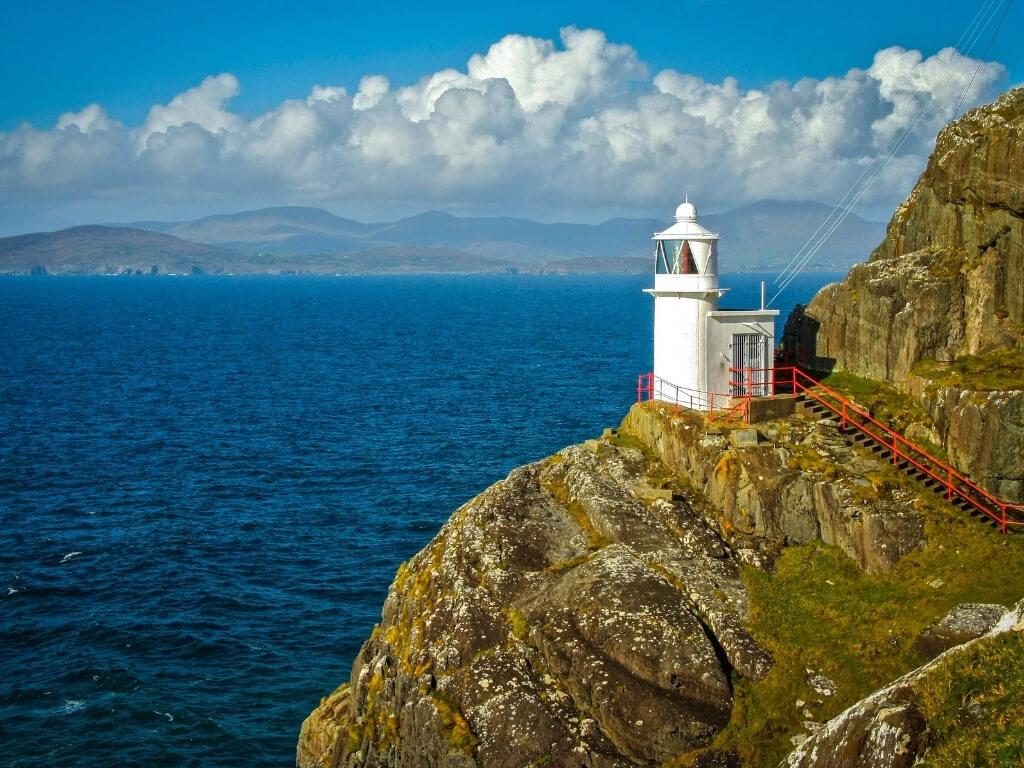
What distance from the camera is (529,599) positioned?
33562mm

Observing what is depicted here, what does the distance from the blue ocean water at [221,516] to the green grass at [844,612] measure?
1816cm

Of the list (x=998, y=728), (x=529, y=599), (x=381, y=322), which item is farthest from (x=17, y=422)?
(x=381, y=322)

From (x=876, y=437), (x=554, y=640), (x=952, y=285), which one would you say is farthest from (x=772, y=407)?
(x=554, y=640)

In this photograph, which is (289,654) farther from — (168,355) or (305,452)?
(168,355)

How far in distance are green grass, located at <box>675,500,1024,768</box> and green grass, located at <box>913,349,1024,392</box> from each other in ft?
18.1

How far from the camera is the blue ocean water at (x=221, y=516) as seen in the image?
40406 millimetres

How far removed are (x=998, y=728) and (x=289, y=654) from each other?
99.4 feet

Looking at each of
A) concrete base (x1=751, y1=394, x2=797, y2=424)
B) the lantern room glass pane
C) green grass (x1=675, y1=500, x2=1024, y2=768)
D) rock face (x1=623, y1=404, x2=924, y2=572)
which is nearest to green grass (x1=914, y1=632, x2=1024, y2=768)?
green grass (x1=675, y1=500, x2=1024, y2=768)

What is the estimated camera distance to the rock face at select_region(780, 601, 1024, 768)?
22453mm

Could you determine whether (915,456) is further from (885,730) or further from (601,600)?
(885,730)

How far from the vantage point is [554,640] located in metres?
31.3

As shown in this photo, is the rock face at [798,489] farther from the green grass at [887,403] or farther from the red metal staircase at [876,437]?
the green grass at [887,403]

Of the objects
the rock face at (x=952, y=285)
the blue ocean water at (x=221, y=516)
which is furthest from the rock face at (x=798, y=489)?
the blue ocean water at (x=221, y=516)

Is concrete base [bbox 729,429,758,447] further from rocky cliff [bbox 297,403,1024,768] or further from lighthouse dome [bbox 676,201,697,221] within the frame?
lighthouse dome [bbox 676,201,697,221]
